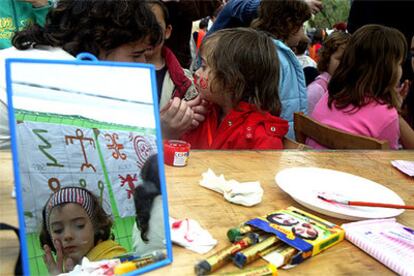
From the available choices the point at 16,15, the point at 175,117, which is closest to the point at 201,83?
the point at 175,117

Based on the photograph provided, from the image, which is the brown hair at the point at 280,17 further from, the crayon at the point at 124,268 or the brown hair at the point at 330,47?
the crayon at the point at 124,268

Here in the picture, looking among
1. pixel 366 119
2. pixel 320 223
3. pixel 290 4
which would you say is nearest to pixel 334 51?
pixel 290 4

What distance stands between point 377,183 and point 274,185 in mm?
275

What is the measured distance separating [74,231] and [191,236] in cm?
20

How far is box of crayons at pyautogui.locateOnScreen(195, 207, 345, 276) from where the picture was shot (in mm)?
653

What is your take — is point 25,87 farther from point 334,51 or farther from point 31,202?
point 334,51

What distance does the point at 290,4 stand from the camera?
7.38 feet

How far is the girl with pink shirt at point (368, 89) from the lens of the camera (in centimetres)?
199

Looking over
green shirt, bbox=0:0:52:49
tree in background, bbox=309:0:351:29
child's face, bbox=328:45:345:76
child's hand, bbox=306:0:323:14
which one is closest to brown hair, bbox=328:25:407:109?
child's hand, bbox=306:0:323:14

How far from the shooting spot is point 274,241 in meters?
0.71

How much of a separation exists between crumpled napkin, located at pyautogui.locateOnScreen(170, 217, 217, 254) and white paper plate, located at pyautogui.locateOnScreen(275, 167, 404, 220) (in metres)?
0.25

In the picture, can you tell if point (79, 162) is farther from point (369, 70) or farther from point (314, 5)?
point (314, 5)

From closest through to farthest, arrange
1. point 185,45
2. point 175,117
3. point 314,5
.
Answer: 1. point 175,117
2. point 185,45
3. point 314,5

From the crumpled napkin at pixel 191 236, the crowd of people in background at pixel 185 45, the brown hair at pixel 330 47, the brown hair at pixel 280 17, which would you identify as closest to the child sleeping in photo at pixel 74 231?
the crumpled napkin at pixel 191 236
